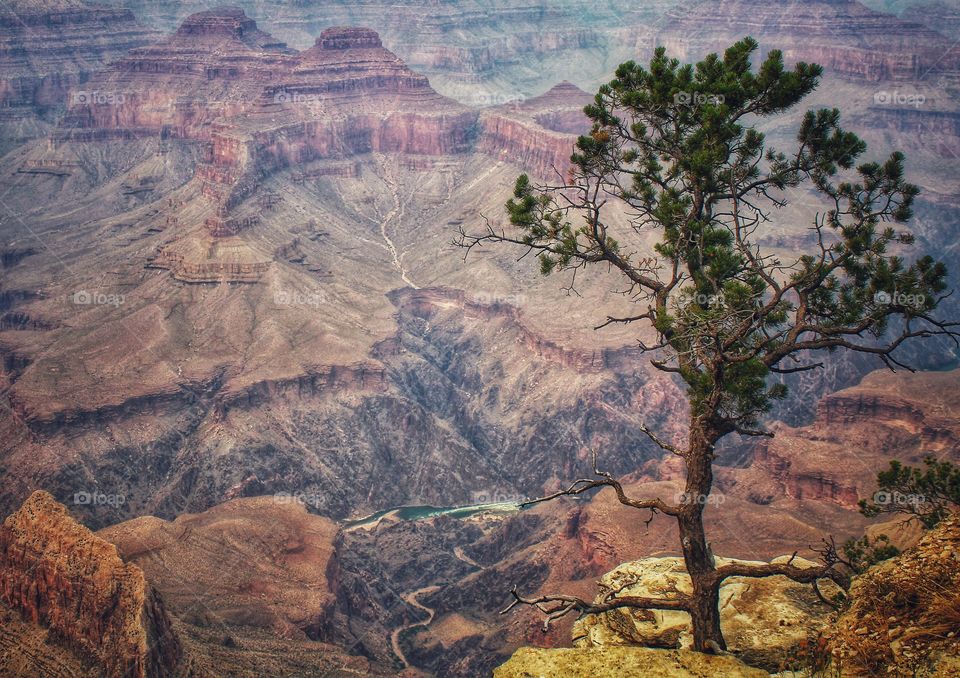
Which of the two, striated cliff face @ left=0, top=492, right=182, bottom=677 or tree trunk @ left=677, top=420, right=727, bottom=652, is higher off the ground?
tree trunk @ left=677, top=420, right=727, bottom=652

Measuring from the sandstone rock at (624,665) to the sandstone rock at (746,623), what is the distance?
10.0 feet

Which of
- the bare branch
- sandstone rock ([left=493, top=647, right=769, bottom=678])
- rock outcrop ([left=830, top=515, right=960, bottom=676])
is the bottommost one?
sandstone rock ([left=493, top=647, right=769, bottom=678])

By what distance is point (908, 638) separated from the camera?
19.7 metres

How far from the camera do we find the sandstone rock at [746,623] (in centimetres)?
2822

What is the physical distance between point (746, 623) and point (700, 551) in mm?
6059

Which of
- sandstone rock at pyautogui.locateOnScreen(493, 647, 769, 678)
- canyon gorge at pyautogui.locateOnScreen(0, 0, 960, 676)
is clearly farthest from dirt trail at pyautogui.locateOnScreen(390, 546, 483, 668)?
sandstone rock at pyautogui.locateOnScreen(493, 647, 769, 678)

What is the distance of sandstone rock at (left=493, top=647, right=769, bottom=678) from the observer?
23.0m

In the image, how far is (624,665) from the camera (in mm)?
23391

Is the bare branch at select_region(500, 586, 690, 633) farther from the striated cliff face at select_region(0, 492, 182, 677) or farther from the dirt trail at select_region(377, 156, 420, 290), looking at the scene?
the dirt trail at select_region(377, 156, 420, 290)

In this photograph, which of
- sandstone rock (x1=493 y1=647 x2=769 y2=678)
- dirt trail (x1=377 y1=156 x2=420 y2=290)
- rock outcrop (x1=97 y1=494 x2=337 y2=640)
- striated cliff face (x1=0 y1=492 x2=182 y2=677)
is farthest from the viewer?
dirt trail (x1=377 y1=156 x2=420 y2=290)

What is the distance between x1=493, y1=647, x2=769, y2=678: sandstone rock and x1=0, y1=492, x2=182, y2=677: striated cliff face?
2545cm

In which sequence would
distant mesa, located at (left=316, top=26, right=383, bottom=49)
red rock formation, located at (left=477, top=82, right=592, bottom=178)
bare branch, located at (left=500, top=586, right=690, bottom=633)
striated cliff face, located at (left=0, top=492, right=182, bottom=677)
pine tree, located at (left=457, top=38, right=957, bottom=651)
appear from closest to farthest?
1. bare branch, located at (left=500, top=586, right=690, bottom=633)
2. pine tree, located at (left=457, top=38, right=957, bottom=651)
3. striated cliff face, located at (left=0, top=492, right=182, bottom=677)
4. red rock formation, located at (left=477, top=82, right=592, bottom=178)
5. distant mesa, located at (left=316, top=26, right=383, bottom=49)

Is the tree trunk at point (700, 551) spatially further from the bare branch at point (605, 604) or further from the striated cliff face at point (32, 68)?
the striated cliff face at point (32, 68)

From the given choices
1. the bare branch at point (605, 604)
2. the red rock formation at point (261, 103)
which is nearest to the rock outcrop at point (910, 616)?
the bare branch at point (605, 604)
